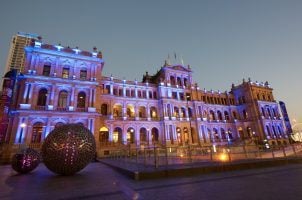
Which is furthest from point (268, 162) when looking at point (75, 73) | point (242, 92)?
point (242, 92)

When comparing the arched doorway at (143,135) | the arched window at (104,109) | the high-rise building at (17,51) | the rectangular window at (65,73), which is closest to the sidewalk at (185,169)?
the rectangular window at (65,73)

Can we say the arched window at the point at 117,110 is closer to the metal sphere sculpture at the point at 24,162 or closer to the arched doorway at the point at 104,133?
the arched doorway at the point at 104,133

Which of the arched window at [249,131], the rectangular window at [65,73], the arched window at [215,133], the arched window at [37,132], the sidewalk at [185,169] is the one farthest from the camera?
the arched window at [249,131]

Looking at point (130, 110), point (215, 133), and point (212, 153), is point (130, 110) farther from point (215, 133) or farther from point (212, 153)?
point (212, 153)

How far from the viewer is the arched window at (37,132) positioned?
21625 millimetres

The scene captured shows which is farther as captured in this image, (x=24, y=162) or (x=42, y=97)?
(x=42, y=97)

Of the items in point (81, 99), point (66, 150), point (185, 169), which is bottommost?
point (185, 169)

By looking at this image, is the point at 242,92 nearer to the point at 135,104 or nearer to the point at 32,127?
the point at 135,104

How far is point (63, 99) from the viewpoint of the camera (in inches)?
985

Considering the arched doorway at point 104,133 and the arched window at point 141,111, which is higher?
the arched window at point 141,111

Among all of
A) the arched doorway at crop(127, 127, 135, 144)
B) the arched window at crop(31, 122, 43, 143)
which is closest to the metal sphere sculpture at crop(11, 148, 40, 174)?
the arched window at crop(31, 122, 43, 143)

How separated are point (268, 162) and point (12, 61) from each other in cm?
10670

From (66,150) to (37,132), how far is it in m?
18.7

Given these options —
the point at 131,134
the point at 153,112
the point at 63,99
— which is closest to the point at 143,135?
the point at 131,134
